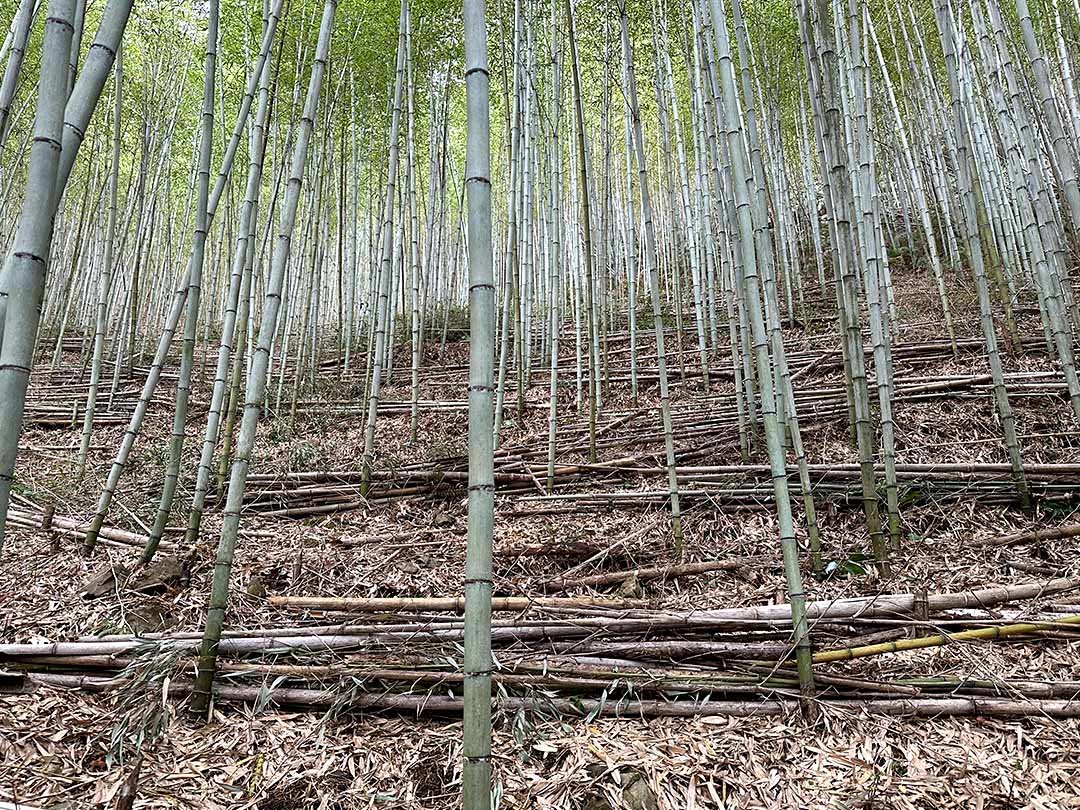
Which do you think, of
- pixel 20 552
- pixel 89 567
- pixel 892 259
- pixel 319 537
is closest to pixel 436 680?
pixel 319 537

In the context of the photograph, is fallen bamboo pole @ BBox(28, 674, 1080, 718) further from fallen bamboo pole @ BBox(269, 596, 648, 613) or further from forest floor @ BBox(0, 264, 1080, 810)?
fallen bamboo pole @ BBox(269, 596, 648, 613)

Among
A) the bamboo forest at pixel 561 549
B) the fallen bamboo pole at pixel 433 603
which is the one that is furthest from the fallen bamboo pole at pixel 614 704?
A: the fallen bamboo pole at pixel 433 603

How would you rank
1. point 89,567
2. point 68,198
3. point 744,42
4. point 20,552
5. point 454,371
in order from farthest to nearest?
point 68,198
point 454,371
point 20,552
point 89,567
point 744,42

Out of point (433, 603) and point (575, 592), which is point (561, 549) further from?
point (433, 603)

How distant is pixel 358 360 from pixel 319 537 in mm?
4621

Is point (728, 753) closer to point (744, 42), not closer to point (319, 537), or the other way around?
point (319, 537)

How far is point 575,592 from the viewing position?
2451mm

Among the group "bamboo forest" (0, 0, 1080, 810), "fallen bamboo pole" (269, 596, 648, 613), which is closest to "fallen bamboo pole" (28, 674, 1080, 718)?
"bamboo forest" (0, 0, 1080, 810)

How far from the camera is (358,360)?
24.3 ft

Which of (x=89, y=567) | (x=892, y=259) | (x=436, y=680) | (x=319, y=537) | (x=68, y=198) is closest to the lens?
(x=436, y=680)

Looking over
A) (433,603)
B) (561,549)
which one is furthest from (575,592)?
(433,603)

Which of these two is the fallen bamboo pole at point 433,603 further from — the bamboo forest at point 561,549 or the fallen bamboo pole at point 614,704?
the fallen bamboo pole at point 614,704

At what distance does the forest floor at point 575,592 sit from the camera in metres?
1.56

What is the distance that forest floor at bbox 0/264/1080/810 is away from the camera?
5.13ft
